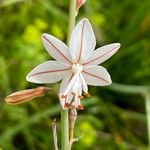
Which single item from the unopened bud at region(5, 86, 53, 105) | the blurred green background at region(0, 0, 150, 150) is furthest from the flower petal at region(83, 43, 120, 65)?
the blurred green background at region(0, 0, 150, 150)

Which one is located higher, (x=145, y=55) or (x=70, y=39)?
(x=70, y=39)

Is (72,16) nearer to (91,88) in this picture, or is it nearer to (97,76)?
(97,76)

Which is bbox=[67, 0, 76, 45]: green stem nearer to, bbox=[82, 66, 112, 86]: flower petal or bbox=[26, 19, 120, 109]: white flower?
bbox=[26, 19, 120, 109]: white flower

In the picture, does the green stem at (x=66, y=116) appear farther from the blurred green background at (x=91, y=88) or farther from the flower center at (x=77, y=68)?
the blurred green background at (x=91, y=88)

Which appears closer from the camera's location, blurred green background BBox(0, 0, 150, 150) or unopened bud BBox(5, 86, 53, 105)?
unopened bud BBox(5, 86, 53, 105)

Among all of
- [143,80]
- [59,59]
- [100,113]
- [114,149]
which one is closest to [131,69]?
[143,80]

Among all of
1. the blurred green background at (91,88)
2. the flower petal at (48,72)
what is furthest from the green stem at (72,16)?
the blurred green background at (91,88)

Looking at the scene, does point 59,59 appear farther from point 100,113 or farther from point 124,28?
point 124,28
